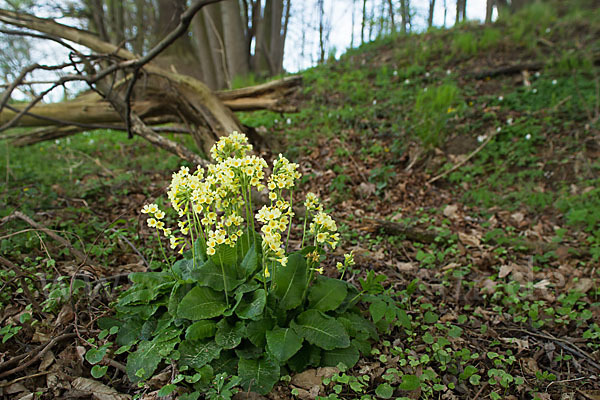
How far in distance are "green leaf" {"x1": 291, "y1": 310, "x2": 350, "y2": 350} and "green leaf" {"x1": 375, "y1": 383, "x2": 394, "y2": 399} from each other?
275 millimetres

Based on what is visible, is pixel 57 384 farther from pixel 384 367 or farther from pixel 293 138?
pixel 293 138

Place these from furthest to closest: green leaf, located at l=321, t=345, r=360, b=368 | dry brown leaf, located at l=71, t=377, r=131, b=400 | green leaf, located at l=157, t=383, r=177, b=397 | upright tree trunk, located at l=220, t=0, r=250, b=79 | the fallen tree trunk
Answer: upright tree trunk, located at l=220, t=0, r=250, b=79, the fallen tree trunk, green leaf, located at l=321, t=345, r=360, b=368, dry brown leaf, located at l=71, t=377, r=131, b=400, green leaf, located at l=157, t=383, r=177, b=397

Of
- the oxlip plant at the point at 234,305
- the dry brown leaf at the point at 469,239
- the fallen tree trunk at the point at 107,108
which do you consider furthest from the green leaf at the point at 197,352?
the fallen tree trunk at the point at 107,108

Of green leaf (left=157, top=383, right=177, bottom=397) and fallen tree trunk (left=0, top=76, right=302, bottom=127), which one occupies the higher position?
fallen tree trunk (left=0, top=76, right=302, bottom=127)

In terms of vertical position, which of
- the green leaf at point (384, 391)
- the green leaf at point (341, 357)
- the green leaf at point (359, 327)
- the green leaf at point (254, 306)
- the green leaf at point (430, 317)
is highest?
the green leaf at point (254, 306)

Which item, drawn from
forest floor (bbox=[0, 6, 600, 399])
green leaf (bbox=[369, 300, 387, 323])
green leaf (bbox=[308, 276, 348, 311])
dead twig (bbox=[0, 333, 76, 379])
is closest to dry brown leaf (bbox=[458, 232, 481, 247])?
forest floor (bbox=[0, 6, 600, 399])

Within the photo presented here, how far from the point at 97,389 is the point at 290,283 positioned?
1.07 m

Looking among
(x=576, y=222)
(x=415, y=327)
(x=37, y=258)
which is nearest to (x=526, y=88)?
(x=576, y=222)

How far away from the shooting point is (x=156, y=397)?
5.50 feet

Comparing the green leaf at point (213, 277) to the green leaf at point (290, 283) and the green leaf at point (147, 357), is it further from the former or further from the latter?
the green leaf at point (147, 357)

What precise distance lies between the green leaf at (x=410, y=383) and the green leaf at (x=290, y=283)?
65 centimetres

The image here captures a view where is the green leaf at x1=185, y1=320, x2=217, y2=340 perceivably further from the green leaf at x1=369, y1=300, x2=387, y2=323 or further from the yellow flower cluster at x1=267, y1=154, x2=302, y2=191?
the green leaf at x1=369, y1=300, x2=387, y2=323

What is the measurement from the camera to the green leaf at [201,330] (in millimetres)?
1804

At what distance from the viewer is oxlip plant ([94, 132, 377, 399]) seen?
175cm
